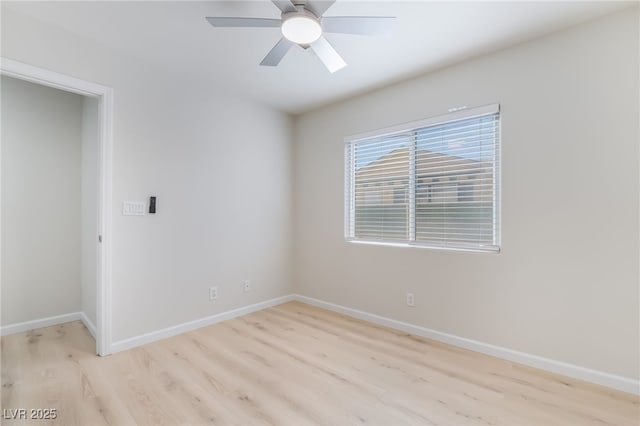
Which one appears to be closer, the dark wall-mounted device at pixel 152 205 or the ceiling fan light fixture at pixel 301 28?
the ceiling fan light fixture at pixel 301 28

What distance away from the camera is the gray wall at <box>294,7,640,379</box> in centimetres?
202

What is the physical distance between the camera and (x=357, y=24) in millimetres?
1780

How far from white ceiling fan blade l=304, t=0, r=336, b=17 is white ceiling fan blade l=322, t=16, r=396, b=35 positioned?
0.05 metres

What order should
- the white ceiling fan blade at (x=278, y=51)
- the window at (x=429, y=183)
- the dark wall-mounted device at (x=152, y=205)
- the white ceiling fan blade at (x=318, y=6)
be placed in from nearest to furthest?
the white ceiling fan blade at (x=318, y=6) → the white ceiling fan blade at (x=278, y=51) → the window at (x=429, y=183) → the dark wall-mounted device at (x=152, y=205)

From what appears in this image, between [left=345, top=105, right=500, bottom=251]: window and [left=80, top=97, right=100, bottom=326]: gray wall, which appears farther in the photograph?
[left=80, top=97, right=100, bottom=326]: gray wall

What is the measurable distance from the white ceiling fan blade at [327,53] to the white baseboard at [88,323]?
331 cm

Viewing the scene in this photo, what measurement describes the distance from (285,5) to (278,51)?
1.36 ft

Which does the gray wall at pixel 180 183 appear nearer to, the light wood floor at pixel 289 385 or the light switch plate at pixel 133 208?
the light switch plate at pixel 133 208

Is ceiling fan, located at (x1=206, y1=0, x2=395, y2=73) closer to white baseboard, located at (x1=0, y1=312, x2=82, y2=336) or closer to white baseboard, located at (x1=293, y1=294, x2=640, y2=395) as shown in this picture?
white baseboard, located at (x1=293, y1=294, x2=640, y2=395)

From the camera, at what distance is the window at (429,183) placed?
8.61 ft

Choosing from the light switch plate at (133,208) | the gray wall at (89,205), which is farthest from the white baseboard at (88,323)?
the light switch plate at (133,208)

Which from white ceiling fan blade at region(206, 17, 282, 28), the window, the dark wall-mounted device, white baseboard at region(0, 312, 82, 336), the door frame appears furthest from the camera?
white baseboard at region(0, 312, 82, 336)

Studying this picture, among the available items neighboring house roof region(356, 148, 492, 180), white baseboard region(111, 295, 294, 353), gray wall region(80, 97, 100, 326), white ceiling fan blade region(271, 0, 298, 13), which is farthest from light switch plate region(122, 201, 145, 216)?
neighboring house roof region(356, 148, 492, 180)

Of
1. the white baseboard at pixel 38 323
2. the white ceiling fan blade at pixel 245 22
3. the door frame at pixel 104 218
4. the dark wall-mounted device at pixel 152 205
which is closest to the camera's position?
the white ceiling fan blade at pixel 245 22
